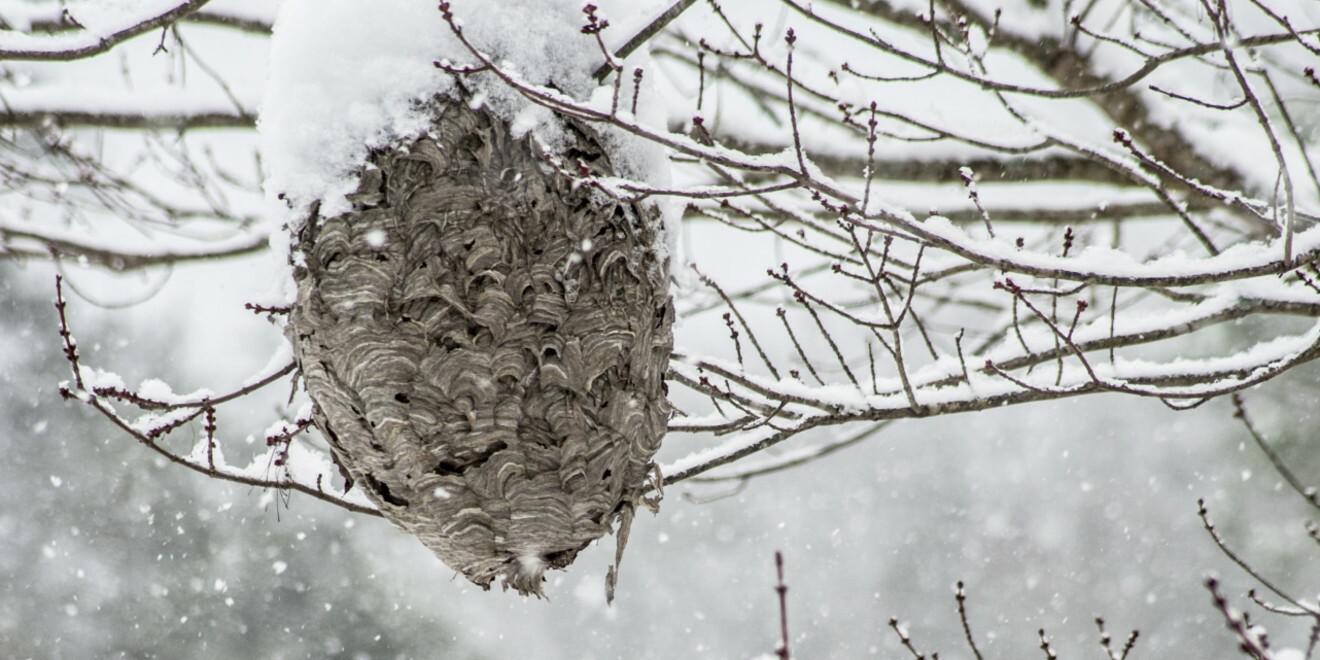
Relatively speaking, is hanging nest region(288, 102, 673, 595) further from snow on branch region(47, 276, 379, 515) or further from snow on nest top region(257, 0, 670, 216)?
snow on branch region(47, 276, 379, 515)

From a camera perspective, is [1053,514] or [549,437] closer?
[549,437]

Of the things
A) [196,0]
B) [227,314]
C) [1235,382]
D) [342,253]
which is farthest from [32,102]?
[227,314]

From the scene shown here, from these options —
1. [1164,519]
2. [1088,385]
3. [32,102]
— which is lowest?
[1088,385]

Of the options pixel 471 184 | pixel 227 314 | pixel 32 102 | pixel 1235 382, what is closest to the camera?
pixel 471 184

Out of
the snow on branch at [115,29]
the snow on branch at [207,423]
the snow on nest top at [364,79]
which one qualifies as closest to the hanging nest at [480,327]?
the snow on nest top at [364,79]

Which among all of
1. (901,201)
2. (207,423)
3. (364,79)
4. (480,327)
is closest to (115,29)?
(364,79)

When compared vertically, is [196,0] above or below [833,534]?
below

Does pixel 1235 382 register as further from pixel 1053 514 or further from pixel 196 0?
pixel 1053 514
